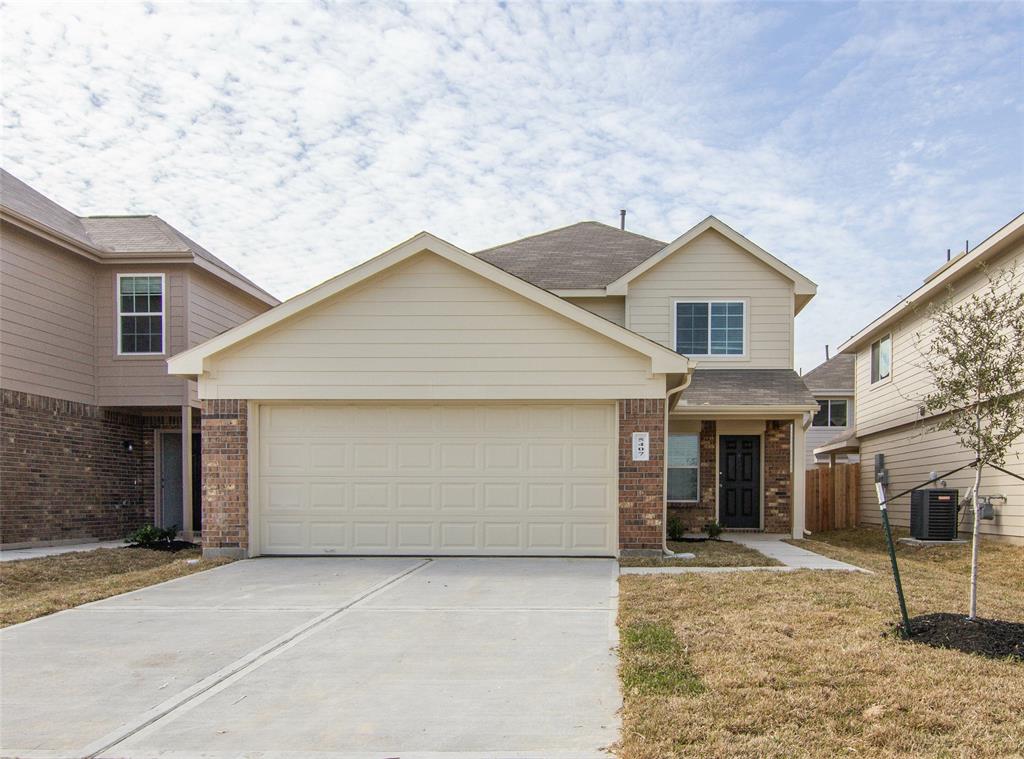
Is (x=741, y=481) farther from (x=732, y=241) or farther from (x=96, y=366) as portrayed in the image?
(x=96, y=366)

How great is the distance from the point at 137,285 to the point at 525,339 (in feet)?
27.7

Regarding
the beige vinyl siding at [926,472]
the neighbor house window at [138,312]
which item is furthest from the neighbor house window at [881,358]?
the neighbor house window at [138,312]

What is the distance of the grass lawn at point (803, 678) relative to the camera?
4.16 meters

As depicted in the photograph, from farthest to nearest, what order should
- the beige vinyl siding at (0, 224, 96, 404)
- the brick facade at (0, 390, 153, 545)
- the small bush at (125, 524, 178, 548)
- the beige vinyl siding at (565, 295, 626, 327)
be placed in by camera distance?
the beige vinyl siding at (565, 295, 626, 327), the small bush at (125, 524, 178, 548), the beige vinyl siding at (0, 224, 96, 404), the brick facade at (0, 390, 153, 545)

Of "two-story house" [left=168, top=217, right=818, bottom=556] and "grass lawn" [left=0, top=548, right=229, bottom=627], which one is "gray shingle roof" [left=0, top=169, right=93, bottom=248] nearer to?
"two-story house" [left=168, top=217, right=818, bottom=556]

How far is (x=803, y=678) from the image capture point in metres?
5.12

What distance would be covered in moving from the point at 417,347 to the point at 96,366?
7.50 metres

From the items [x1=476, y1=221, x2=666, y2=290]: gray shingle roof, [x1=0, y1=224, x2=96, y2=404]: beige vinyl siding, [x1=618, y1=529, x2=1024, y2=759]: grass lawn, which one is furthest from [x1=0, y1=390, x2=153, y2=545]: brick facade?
[x1=618, y1=529, x2=1024, y2=759]: grass lawn

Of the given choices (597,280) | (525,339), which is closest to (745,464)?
(597,280)

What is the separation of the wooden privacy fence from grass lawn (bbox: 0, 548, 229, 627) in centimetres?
1387

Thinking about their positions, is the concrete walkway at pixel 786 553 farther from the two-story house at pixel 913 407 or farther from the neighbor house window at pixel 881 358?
the neighbor house window at pixel 881 358

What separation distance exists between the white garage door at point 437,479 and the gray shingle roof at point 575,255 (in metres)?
5.32

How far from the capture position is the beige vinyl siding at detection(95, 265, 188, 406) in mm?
14883

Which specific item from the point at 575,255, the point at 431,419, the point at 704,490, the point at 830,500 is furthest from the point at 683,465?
the point at 431,419
